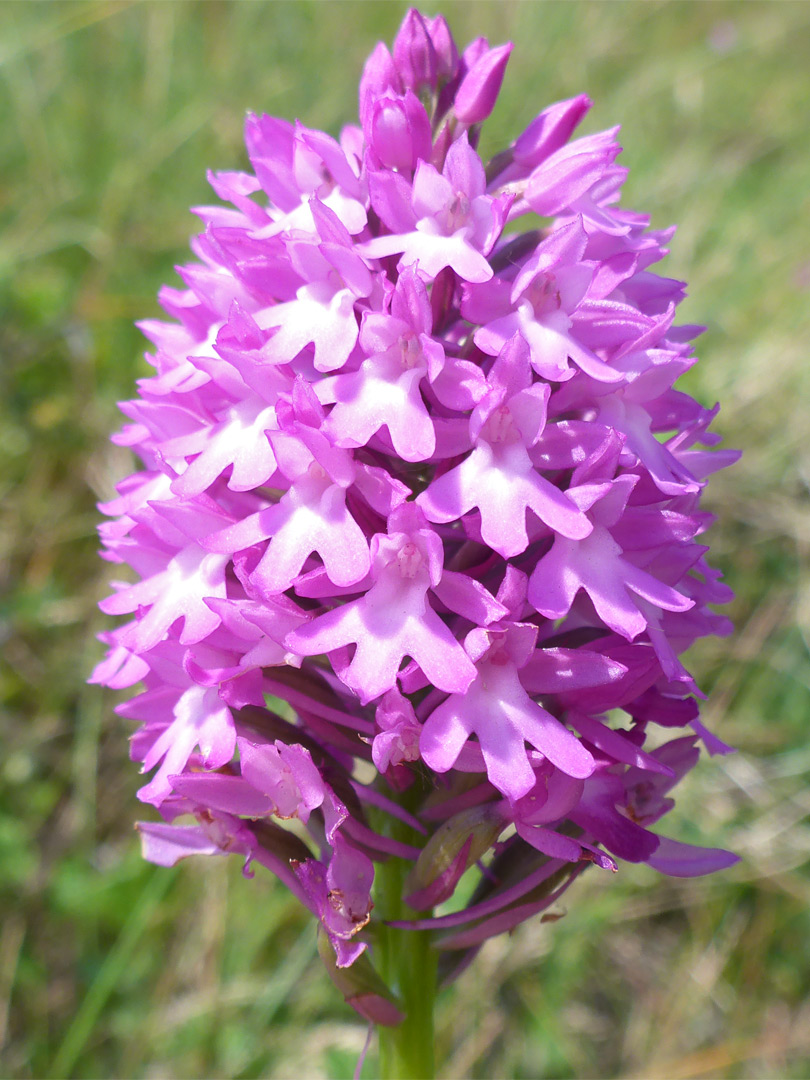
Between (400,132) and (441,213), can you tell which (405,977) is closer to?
(441,213)

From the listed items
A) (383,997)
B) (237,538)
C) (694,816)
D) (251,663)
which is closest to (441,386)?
(237,538)

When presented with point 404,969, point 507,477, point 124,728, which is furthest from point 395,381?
point 124,728

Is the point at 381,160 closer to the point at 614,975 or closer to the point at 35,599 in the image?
the point at 35,599

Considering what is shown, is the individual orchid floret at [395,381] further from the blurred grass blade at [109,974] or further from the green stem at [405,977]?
the blurred grass blade at [109,974]

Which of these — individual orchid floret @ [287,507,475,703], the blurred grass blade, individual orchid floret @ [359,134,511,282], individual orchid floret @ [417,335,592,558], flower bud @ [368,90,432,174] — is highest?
flower bud @ [368,90,432,174]

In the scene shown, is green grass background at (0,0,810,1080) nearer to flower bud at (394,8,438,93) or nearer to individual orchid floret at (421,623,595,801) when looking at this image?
individual orchid floret at (421,623,595,801)

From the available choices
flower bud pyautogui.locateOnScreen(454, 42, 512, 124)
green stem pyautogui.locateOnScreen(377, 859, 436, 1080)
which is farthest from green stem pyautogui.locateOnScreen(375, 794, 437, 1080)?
flower bud pyautogui.locateOnScreen(454, 42, 512, 124)

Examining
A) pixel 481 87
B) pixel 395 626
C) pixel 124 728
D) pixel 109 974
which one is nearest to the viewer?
pixel 395 626
